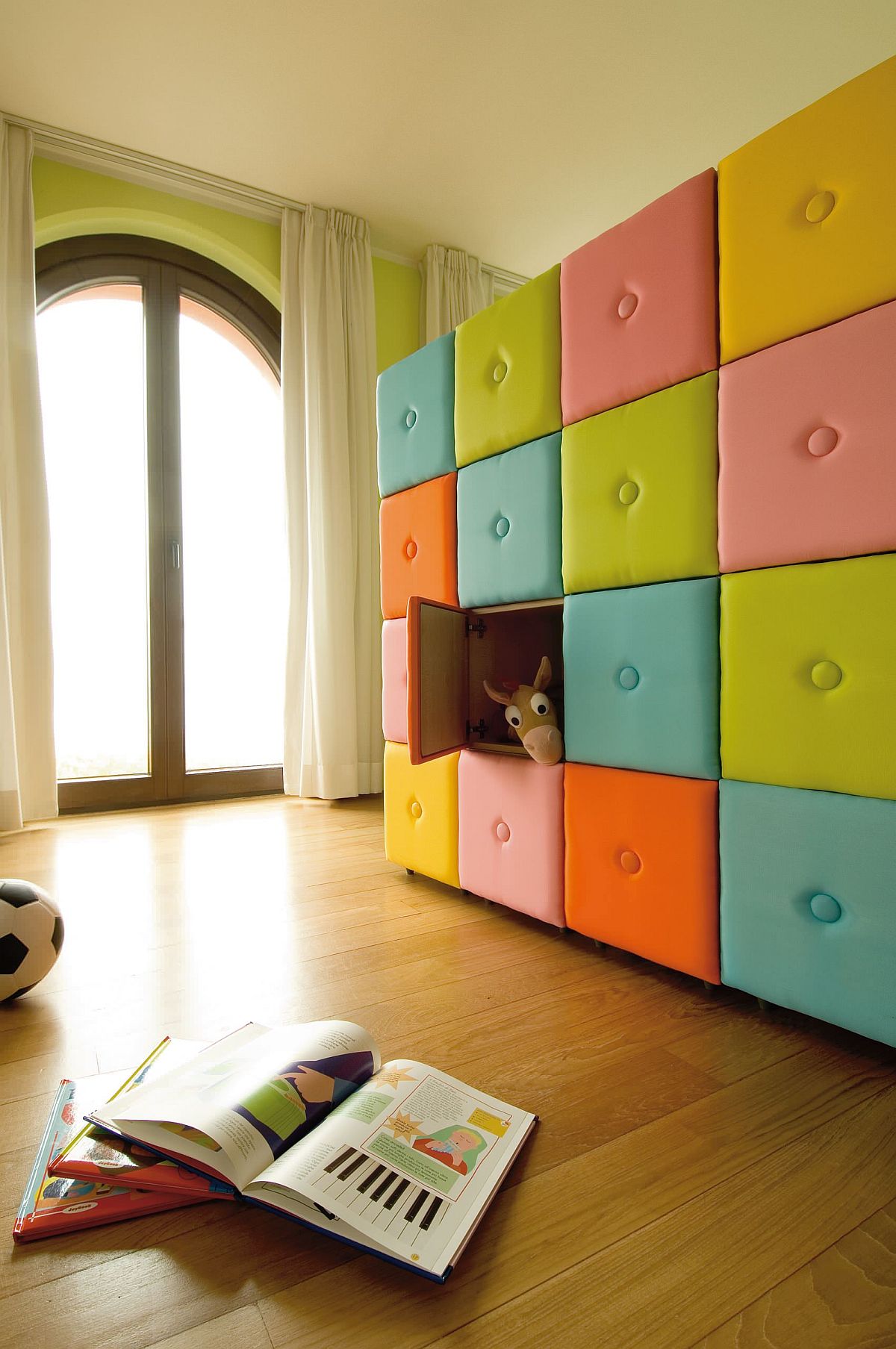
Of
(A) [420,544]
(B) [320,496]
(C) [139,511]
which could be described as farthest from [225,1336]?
(C) [139,511]

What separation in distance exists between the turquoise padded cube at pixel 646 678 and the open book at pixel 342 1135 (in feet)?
1.97

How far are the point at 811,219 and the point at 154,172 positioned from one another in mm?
2705

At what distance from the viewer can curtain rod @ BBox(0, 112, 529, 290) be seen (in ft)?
8.71

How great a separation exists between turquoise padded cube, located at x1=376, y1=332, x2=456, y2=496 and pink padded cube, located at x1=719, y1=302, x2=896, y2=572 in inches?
28.7

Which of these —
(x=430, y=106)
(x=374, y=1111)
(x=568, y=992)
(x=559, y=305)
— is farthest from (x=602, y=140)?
(x=374, y=1111)

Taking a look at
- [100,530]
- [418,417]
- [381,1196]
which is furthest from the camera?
[100,530]

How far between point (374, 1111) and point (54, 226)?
10.4 ft

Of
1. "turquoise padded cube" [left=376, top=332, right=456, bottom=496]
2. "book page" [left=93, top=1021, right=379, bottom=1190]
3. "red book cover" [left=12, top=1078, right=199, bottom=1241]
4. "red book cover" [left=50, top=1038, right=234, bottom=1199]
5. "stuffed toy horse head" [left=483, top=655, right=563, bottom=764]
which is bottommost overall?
"red book cover" [left=12, top=1078, right=199, bottom=1241]

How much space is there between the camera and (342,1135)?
2.70ft

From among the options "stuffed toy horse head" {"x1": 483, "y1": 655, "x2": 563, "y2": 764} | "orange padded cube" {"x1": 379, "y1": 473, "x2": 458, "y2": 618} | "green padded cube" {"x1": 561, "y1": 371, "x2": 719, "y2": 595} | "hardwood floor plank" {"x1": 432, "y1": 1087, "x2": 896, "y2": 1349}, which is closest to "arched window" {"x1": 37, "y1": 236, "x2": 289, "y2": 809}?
"orange padded cube" {"x1": 379, "y1": 473, "x2": 458, "y2": 618}

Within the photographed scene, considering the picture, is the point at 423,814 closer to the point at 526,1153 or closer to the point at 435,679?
the point at 435,679

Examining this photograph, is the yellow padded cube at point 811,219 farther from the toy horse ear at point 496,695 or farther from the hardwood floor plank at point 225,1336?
the hardwood floor plank at point 225,1336

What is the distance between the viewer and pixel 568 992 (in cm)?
127

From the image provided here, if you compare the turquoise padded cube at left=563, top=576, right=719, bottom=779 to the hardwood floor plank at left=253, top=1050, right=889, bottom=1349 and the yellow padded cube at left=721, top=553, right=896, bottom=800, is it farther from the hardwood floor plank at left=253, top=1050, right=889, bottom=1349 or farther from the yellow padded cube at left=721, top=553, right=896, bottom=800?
the hardwood floor plank at left=253, top=1050, right=889, bottom=1349
